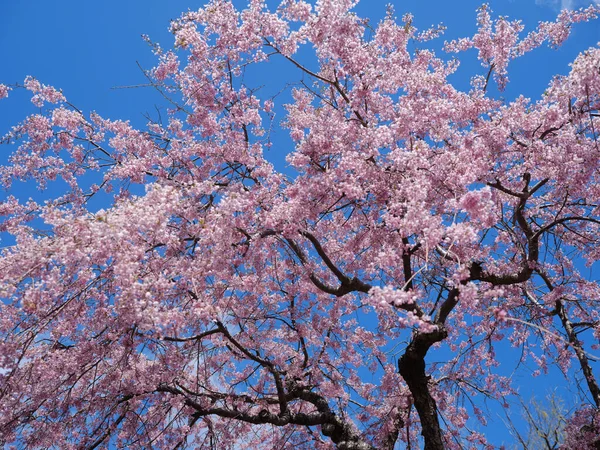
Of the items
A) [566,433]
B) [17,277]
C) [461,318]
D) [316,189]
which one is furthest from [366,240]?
[17,277]

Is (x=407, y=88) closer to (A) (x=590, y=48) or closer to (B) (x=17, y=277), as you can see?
(A) (x=590, y=48)

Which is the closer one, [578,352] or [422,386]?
[422,386]

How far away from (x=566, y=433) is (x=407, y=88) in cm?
601

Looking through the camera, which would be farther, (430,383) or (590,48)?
(430,383)

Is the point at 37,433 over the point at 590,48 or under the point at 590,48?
under

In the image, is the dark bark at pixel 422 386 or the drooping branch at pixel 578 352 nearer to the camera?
the dark bark at pixel 422 386

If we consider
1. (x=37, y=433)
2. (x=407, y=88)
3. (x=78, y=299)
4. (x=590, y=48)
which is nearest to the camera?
(x=590, y=48)

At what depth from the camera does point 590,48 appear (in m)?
5.49

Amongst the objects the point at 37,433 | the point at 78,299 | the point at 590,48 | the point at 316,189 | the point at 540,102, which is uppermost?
the point at 540,102

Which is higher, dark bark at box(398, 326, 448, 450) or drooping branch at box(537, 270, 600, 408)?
drooping branch at box(537, 270, 600, 408)

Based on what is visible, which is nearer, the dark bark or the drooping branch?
the dark bark

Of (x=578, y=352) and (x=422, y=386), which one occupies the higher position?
(x=578, y=352)

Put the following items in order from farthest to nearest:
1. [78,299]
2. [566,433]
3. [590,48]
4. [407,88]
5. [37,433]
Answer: [566,433], [407,88], [37,433], [78,299], [590,48]

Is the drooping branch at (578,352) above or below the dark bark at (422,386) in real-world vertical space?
above
